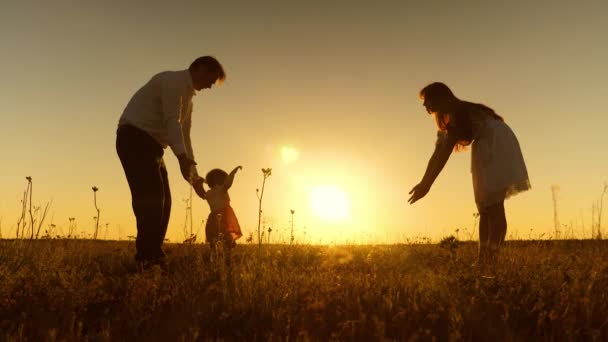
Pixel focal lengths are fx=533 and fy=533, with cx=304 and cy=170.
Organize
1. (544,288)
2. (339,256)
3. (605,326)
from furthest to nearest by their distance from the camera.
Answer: (339,256) < (544,288) < (605,326)

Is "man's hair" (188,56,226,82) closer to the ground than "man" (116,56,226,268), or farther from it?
farther from it

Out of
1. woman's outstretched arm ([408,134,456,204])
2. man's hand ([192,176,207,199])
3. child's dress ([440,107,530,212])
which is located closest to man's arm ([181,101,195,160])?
man's hand ([192,176,207,199])

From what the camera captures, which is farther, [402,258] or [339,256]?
[339,256]

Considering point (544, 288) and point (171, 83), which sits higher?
point (171, 83)

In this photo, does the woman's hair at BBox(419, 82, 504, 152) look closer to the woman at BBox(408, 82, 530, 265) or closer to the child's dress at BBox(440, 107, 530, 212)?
the woman at BBox(408, 82, 530, 265)

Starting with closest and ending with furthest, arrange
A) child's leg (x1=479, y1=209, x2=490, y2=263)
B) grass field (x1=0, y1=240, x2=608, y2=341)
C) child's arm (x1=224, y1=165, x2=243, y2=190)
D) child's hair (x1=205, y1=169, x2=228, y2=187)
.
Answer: grass field (x1=0, y1=240, x2=608, y2=341) < child's leg (x1=479, y1=209, x2=490, y2=263) < child's arm (x1=224, y1=165, x2=243, y2=190) < child's hair (x1=205, y1=169, x2=228, y2=187)

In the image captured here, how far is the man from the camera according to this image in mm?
5746

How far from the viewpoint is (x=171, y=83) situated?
584cm

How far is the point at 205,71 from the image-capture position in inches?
237

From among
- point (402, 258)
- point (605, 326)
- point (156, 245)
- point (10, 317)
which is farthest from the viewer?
point (402, 258)

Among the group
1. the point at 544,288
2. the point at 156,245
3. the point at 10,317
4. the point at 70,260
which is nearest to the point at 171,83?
the point at 156,245

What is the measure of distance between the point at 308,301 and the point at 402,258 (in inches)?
128

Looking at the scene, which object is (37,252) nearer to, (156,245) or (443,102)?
(156,245)

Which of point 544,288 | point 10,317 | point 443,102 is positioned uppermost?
point 443,102
